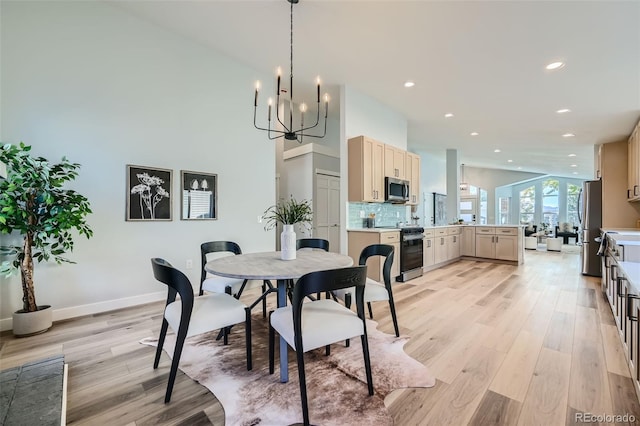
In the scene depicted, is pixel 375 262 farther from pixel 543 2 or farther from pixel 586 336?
pixel 543 2

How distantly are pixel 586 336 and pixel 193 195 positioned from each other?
14.5 feet

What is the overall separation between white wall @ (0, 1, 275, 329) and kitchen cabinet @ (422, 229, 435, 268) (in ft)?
10.8

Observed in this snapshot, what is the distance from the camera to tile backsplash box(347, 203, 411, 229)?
4.72 metres

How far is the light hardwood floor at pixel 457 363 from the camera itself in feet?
5.18

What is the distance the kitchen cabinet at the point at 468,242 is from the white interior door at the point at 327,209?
305cm

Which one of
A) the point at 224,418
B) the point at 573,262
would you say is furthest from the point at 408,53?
the point at 573,262

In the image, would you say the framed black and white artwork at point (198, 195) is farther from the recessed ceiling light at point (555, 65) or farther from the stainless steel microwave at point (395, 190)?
the recessed ceiling light at point (555, 65)

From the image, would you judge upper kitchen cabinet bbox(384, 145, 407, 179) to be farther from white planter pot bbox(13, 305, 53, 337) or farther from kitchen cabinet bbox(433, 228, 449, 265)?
white planter pot bbox(13, 305, 53, 337)

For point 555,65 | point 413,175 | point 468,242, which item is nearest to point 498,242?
point 468,242

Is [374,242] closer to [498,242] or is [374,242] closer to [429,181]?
[498,242]

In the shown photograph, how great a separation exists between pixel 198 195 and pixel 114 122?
1174 millimetres

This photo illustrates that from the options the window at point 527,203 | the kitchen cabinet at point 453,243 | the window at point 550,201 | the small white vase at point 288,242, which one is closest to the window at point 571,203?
the window at point 550,201

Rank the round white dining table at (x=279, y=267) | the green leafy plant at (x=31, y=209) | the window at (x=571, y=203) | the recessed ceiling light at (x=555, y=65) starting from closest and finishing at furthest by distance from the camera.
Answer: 1. the round white dining table at (x=279, y=267)
2. the green leafy plant at (x=31, y=209)
3. the recessed ceiling light at (x=555, y=65)
4. the window at (x=571, y=203)

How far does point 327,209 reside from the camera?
6.29 metres
